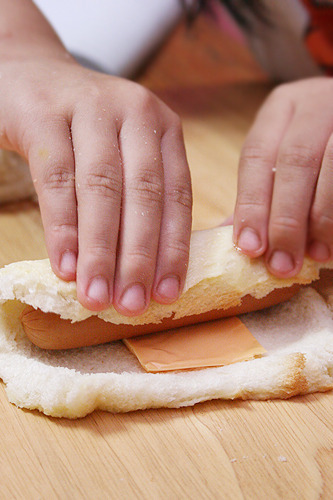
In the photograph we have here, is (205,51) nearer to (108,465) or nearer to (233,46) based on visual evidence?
(233,46)

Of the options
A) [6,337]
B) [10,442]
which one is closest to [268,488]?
[10,442]

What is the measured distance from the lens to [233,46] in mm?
2861

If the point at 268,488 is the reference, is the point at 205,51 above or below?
below

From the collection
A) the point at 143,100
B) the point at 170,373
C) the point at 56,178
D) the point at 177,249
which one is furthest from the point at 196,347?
the point at 143,100

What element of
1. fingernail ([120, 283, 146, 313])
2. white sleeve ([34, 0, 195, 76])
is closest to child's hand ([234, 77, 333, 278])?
fingernail ([120, 283, 146, 313])

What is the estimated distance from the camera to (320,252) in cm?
117

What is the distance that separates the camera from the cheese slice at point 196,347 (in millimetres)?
1034

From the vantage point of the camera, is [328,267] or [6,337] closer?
[6,337]

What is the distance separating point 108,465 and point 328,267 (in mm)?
614

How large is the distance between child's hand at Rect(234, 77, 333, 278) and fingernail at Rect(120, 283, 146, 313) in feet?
0.81

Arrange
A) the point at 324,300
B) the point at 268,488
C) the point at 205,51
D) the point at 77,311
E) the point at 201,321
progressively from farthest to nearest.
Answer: the point at 205,51 → the point at 324,300 → the point at 201,321 → the point at 77,311 → the point at 268,488

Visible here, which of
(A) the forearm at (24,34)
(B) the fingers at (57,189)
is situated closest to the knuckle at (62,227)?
(B) the fingers at (57,189)

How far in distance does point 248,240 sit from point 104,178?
0.31 meters

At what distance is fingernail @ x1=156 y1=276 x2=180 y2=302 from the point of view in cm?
104
